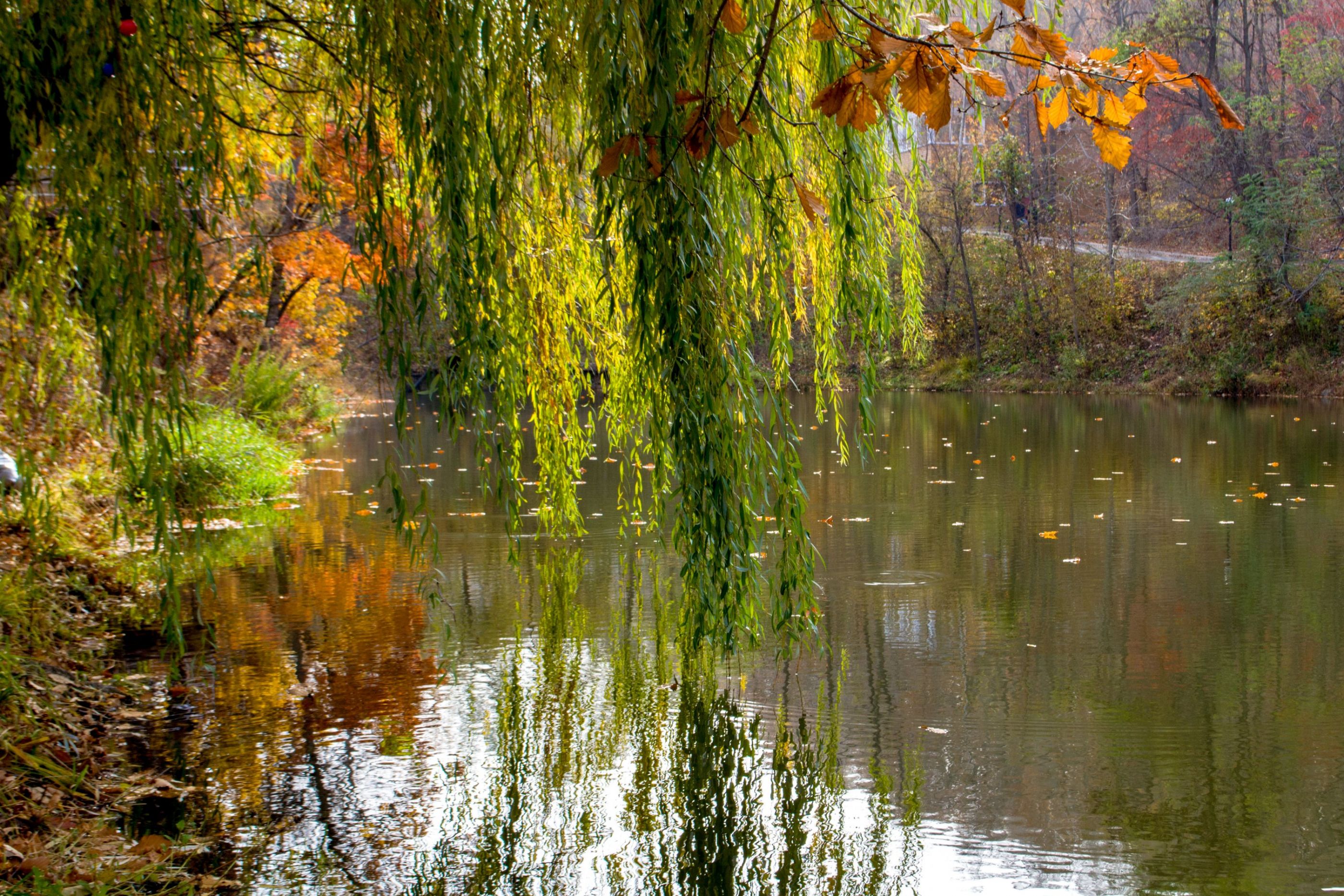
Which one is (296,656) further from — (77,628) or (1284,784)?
(1284,784)

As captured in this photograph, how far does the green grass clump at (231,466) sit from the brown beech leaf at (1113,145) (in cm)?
728

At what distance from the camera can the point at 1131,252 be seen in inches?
1111

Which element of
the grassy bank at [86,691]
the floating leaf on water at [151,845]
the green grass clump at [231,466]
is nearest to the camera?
the grassy bank at [86,691]

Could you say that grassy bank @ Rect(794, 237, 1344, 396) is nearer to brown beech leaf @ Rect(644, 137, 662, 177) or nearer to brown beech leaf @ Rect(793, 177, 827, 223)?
brown beech leaf @ Rect(644, 137, 662, 177)

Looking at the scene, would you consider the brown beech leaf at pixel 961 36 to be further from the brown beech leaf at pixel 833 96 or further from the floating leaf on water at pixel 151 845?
the floating leaf on water at pixel 151 845

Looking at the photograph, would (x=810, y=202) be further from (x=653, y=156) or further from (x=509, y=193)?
(x=509, y=193)

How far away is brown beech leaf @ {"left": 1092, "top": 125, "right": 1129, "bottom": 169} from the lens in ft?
7.30

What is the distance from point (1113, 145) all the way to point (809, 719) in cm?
274

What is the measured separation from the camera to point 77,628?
539 centimetres

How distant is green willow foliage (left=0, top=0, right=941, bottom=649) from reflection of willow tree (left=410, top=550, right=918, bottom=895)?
25.0 inches

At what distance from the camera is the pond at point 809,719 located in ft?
10.9

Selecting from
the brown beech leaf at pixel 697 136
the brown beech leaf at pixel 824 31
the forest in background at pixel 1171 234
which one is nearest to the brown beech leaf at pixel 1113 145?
the brown beech leaf at pixel 824 31

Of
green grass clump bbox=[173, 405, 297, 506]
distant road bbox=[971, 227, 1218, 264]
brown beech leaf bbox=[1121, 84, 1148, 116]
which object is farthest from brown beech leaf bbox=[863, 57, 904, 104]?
distant road bbox=[971, 227, 1218, 264]

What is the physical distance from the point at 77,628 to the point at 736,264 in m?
3.93
